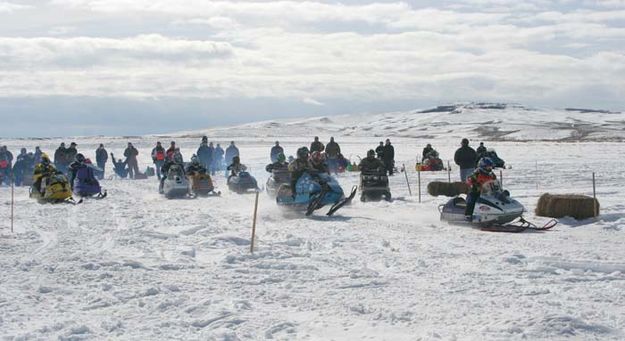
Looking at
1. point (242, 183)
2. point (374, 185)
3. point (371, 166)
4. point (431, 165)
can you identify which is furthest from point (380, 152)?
point (374, 185)

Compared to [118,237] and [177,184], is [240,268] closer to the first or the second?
[118,237]

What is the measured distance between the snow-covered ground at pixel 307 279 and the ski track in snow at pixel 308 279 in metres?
0.02

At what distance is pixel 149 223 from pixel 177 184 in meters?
7.97

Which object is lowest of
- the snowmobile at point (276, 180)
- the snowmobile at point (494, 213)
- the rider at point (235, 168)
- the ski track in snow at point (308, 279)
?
the ski track in snow at point (308, 279)

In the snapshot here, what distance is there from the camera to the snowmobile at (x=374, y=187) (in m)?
21.0

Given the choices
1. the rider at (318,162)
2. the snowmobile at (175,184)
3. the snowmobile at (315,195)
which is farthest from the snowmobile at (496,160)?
the snowmobile at (175,184)

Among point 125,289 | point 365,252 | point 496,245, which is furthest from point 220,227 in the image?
point 125,289

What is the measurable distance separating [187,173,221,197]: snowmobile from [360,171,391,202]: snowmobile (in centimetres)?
531

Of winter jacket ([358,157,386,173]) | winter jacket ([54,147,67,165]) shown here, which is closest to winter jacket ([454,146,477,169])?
winter jacket ([358,157,386,173])

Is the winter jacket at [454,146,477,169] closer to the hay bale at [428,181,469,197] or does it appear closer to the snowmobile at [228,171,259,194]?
the hay bale at [428,181,469,197]

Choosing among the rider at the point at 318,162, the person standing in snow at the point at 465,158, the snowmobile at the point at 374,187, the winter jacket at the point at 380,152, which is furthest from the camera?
the winter jacket at the point at 380,152

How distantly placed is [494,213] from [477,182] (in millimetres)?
746

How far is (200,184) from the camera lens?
24719mm

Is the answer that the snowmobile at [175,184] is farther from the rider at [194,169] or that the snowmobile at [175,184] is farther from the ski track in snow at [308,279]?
the ski track in snow at [308,279]
